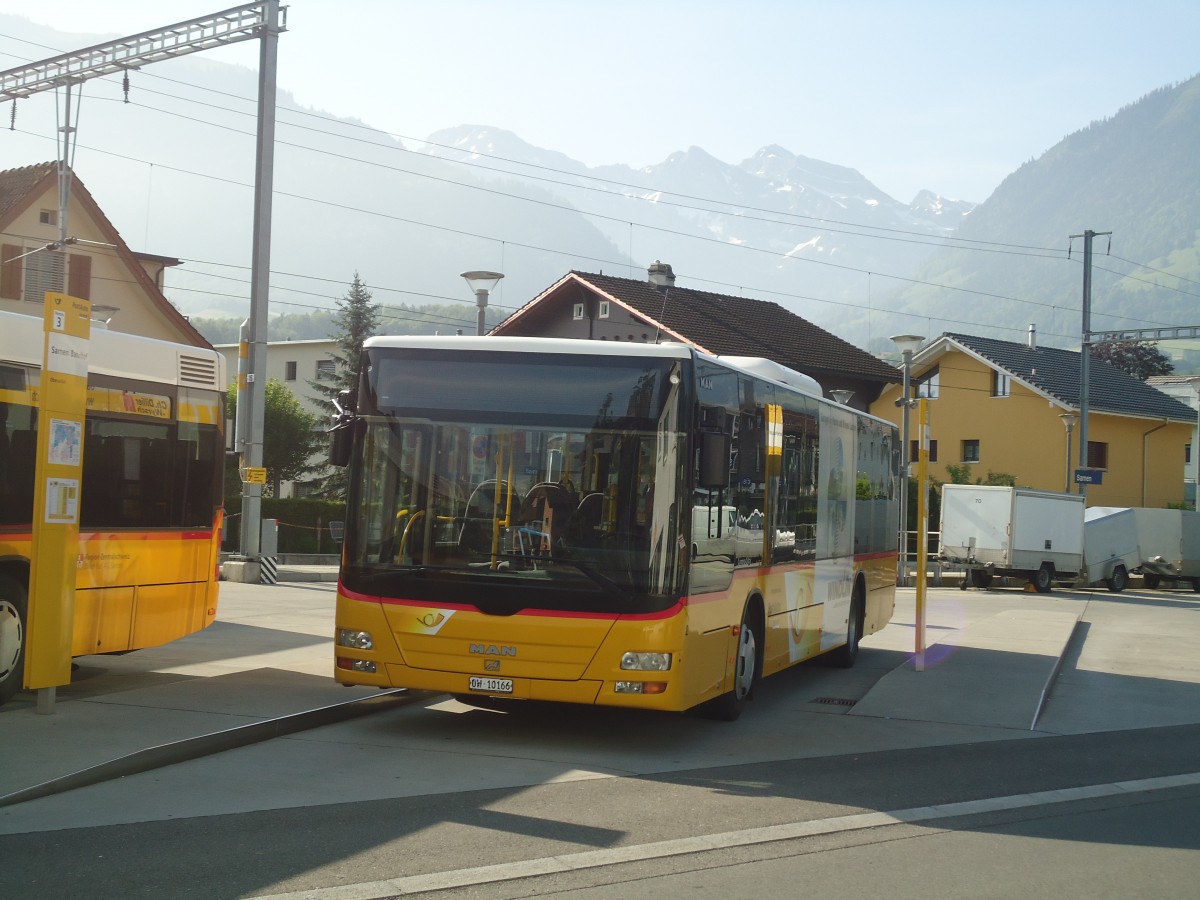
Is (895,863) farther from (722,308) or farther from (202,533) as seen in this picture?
(722,308)

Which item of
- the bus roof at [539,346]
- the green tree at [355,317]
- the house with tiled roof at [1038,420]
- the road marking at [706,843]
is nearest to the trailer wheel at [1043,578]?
the house with tiled roof at [1038,420]

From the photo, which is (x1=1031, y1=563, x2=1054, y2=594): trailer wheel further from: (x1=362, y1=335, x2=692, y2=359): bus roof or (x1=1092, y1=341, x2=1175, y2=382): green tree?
(x1=1092, y1=341, x2=1175, y2=382): green tree

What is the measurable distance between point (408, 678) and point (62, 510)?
260cm

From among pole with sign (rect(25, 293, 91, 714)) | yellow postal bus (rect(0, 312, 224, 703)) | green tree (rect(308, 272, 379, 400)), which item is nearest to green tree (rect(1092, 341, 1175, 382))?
green tree (rect(308, 272, 379, 400))

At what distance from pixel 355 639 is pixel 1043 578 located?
1263 inches

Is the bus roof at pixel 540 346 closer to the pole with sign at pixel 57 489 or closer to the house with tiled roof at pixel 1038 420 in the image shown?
the pole with sign at pixel 57 489

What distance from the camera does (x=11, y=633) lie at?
10.5 metres

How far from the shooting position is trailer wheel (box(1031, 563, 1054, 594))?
3884cm

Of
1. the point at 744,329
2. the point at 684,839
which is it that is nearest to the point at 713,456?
the point at 684,839

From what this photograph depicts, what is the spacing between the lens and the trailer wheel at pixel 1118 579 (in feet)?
139

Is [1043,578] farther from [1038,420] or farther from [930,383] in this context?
[930,383]

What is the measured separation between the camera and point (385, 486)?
10008 millimetres

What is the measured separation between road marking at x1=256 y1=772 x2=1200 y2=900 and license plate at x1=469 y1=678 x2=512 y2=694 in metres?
2.57

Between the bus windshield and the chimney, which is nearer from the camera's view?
the bus windshield
